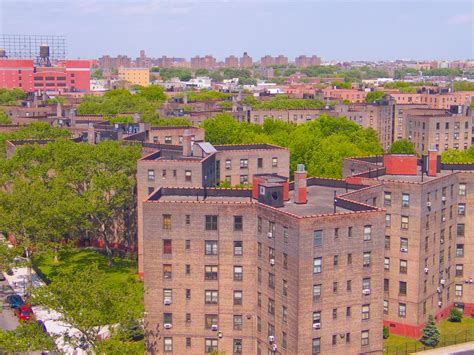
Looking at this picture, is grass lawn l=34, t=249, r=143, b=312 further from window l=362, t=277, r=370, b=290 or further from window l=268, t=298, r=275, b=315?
window l=362, t=277, r=370, b=290

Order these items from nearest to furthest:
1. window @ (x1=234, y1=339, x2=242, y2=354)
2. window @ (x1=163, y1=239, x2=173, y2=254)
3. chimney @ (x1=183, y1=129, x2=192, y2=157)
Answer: window @ (x1=163, y1=239, x2=173, y2=254), window @ (x1=234, y1=339, x2=242, y2=354), chimney @ (x1=183, y1=129, x2=192, y2=157)

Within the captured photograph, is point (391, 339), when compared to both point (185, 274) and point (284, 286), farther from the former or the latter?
point (185, 274)

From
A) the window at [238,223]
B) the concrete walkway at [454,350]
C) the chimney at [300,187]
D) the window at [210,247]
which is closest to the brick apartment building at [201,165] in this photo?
the chimney at [300,187]

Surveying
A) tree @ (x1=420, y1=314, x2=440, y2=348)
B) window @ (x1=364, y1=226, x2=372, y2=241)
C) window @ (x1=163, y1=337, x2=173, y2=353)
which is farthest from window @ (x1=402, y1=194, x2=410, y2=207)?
window @ (x1=163, y1=337, x2=173, y2=353)

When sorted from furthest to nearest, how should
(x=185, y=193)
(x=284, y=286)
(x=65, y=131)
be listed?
(x=65, y=131) → (x=185, y=193) → (x=284, y=286)

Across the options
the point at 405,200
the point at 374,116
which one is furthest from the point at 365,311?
the point at 374,116

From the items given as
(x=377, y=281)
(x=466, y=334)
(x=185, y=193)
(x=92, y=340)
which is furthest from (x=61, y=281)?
(x=466, y=334)
